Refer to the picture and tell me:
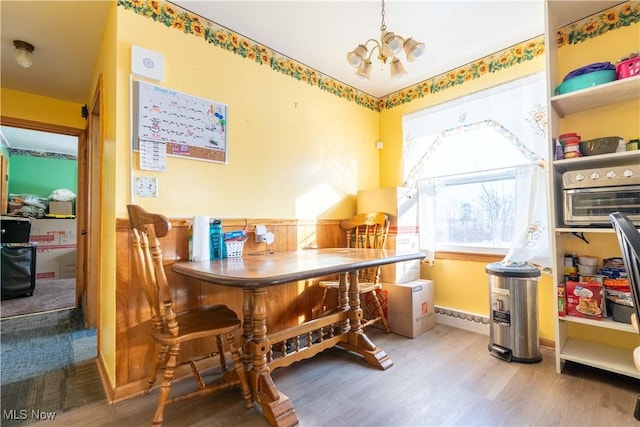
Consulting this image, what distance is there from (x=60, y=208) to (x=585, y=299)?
26.0ft

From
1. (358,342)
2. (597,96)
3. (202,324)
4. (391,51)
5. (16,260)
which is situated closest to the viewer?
(202,324)

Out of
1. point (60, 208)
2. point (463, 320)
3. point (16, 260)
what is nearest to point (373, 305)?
point (463, 320)

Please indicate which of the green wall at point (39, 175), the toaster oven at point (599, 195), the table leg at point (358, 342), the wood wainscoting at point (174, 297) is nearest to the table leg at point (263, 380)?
the wood wainscoting at point (174, 297)

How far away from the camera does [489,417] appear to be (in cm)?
147

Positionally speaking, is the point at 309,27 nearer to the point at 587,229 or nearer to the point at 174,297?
the point at 174,297

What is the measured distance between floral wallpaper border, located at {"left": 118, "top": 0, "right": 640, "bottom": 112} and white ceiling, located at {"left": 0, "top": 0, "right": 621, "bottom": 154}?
2.5 inches

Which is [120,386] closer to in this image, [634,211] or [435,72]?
[634,211]

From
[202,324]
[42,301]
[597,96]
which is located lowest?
[42,301]

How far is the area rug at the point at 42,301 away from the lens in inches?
134

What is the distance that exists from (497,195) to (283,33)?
2265mm

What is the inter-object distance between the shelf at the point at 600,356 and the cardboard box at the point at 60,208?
7.78 meters

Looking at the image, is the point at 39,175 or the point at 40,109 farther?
the point at 39,175

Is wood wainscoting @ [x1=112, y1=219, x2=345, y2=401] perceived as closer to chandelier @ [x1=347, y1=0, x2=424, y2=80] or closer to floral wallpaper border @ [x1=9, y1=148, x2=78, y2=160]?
chandelier @ [x1=347, y1=0, x2=424, y2=80]

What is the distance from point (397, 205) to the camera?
9.18ft
